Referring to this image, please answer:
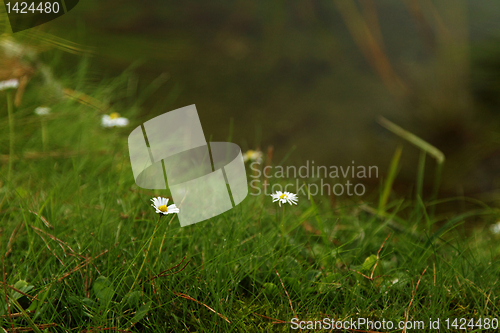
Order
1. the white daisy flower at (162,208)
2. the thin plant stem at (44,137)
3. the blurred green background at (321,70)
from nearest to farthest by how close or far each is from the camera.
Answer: the white daisy flower at (162,208)
the thin plant stem at (44,137)
the blurred green background at (321,70)

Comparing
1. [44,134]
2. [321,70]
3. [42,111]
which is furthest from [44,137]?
[321,70]

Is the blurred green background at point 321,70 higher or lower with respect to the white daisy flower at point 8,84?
lower

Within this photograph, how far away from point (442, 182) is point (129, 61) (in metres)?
1.36

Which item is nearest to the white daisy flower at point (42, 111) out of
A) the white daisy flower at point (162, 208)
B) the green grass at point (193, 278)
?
the green grass at point (193, 278)

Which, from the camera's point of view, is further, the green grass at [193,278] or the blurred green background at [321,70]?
the blurred green background at [321,70]

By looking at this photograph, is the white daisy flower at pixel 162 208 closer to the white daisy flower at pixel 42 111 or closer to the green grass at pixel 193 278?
the green grass at pixel 193 278

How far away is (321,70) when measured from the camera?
6.54 feet

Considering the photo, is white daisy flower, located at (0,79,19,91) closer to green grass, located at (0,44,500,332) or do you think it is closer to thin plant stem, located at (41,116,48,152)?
thin plant stem, located at (41,116,48,152)

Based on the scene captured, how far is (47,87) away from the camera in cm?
131

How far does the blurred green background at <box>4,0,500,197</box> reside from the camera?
5.42ft

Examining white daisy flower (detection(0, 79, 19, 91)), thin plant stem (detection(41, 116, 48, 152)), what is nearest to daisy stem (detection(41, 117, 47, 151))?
thin plant stem (detection(41, 116, 48, 152))

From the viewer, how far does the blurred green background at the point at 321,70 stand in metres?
1.65

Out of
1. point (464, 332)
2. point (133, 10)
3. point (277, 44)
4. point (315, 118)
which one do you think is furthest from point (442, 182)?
point (133, 10)

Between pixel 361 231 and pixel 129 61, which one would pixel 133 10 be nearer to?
pixel 129 61
